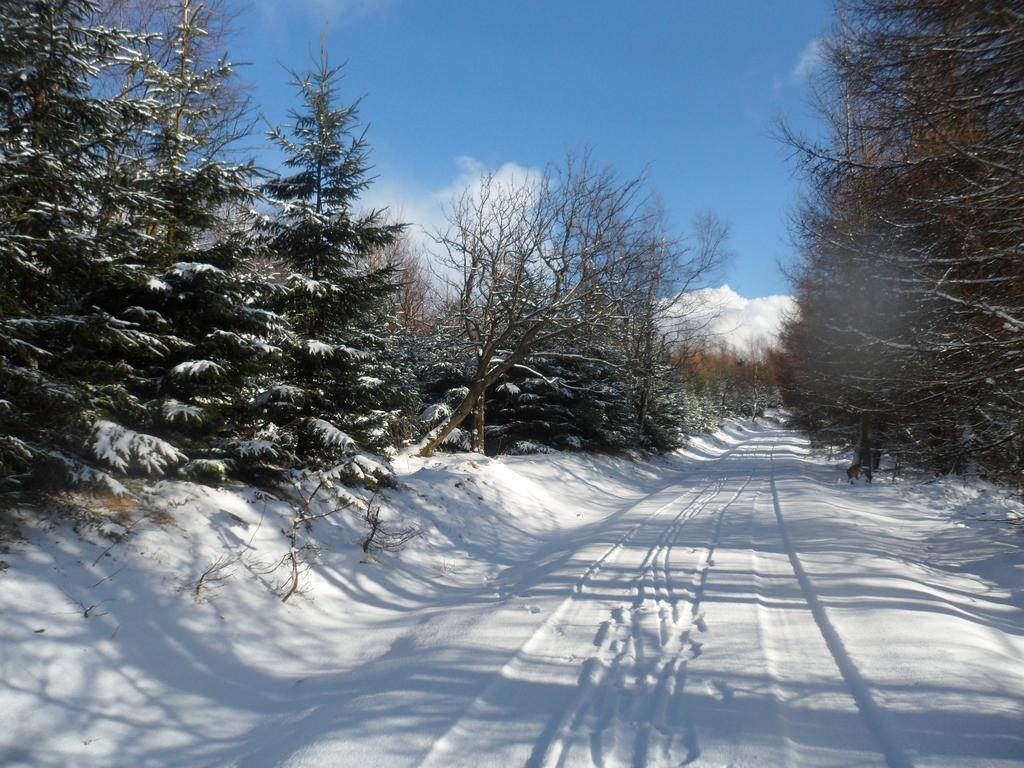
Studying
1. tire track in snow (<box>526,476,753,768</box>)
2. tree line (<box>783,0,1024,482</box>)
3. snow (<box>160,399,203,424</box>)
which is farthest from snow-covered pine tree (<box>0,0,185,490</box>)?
tree line (<box>783,0,1024,482</box>)

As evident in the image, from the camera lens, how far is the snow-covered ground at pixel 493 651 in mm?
3258

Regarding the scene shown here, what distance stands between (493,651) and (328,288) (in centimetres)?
574

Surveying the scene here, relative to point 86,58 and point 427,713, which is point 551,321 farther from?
point 427,713

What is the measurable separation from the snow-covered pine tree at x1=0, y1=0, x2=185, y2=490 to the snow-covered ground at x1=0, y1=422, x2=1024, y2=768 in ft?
2.61

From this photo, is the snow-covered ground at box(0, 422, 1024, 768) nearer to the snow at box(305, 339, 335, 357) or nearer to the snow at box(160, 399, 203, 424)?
the snow at box(160, 399, 203, 424)

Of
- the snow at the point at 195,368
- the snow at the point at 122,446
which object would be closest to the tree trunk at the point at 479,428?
the snow at the point at 195,368

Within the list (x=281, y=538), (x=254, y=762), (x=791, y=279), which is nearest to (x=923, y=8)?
(x=254, y=762)

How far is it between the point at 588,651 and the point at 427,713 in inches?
57.5

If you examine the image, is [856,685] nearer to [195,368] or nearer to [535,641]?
[535,641]

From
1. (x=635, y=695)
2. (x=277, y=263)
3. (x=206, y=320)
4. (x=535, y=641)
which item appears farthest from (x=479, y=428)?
(x=635, y=695)

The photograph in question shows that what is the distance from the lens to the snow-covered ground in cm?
326

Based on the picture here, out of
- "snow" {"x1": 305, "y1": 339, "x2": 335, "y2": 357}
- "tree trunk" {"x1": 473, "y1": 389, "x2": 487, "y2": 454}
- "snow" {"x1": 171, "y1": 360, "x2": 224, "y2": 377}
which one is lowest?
"tree trunk" {"x1": 473, "y1": 389, "x2": 487, "y2": 454}

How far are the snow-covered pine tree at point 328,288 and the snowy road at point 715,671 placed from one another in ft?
11.5

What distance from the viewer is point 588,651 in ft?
14.5
